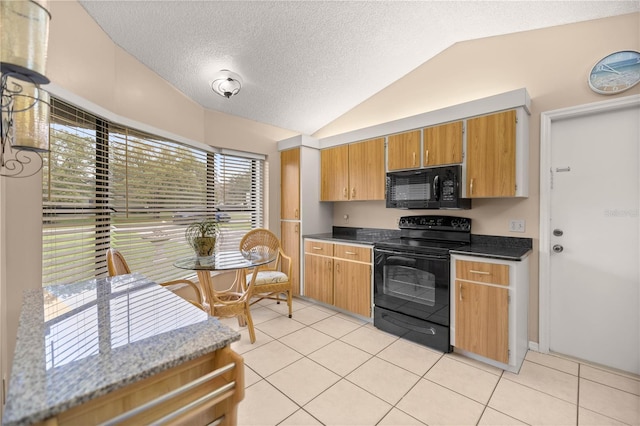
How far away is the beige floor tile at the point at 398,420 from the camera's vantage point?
1690 millimetres

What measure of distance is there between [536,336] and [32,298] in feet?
11.5

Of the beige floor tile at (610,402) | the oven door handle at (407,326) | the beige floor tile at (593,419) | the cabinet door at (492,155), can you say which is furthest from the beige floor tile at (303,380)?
the cabinet door at (492,155)

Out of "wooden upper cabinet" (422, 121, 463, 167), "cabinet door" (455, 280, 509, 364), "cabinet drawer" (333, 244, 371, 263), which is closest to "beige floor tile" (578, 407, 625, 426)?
"cabinet door" (455, 280, 509, 364)

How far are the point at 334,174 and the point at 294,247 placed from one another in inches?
44.3

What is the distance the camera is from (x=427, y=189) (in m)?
2.84

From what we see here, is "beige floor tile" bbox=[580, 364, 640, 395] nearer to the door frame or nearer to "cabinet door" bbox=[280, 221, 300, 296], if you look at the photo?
the door frame

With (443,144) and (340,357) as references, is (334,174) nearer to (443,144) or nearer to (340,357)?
(443,144)

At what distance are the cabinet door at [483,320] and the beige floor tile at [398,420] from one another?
3.14 ft

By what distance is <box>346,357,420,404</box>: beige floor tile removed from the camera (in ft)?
6.44

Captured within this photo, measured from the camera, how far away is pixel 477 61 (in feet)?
9.32

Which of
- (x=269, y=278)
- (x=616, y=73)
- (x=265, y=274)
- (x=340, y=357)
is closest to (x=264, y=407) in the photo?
(x=340, y=357)

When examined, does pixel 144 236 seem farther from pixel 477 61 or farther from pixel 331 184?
pixel 477 61

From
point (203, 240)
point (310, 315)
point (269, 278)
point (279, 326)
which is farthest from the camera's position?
point (310, 315)

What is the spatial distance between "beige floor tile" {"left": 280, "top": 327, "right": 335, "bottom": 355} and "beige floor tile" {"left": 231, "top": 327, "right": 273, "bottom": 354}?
0.54 feet
